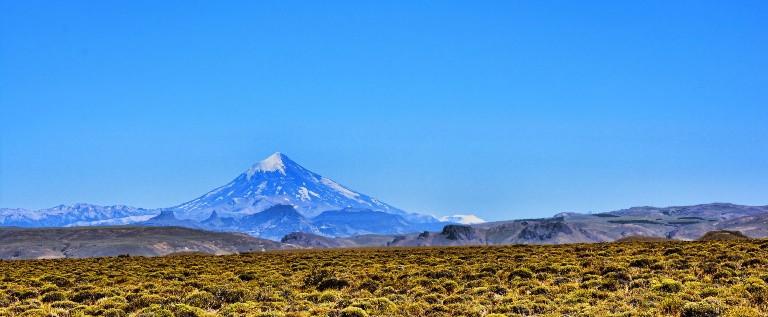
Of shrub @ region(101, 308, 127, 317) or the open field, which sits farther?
shrub @ region(101, 308, 127, 317)

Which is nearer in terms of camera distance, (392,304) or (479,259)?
(392,304)

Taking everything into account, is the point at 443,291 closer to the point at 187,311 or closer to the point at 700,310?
the point at 187,311

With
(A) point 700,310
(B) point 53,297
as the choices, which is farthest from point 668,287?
(B) point 53,297

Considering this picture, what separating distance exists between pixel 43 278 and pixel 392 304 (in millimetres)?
26544

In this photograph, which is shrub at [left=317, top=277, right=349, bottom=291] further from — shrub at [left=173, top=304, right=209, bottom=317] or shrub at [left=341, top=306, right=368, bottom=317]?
shrub at [left=341, top=306, right=368, bottom=317]

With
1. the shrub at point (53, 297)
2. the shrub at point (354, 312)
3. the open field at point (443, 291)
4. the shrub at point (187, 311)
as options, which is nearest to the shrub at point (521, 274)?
the open field at point (443, 291)

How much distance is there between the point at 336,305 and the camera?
24703 mm

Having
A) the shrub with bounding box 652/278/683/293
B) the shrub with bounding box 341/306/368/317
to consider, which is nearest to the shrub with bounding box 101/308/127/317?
the shrub with bounding box 341/306/368/317

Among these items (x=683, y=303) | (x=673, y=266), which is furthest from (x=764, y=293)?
(x=673, y=266)

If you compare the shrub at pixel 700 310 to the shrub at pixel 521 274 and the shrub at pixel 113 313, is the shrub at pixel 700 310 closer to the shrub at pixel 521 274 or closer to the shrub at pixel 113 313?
the shrub at pixel 521 274

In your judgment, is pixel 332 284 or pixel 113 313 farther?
pixel 332 284

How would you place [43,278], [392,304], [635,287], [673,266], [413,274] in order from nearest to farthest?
[392,304] < [635,287] < [673,266] < [413,274] < [43,278]

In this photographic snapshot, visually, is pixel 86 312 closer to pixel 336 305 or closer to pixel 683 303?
pixel 336 305

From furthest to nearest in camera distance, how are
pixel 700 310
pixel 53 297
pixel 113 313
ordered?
1. pixel 53 297
2. pixel 113 313
3. pixel 700 310
